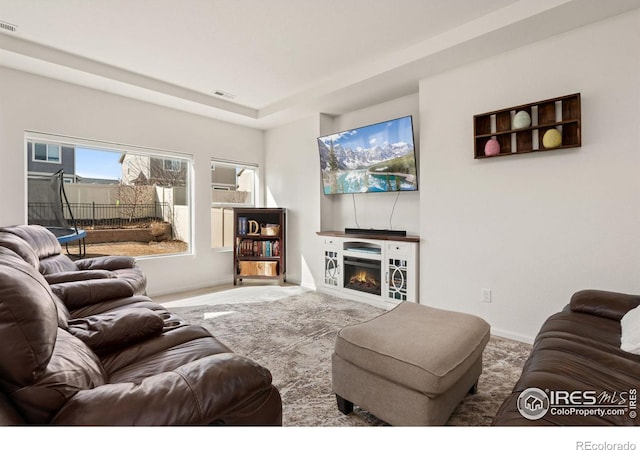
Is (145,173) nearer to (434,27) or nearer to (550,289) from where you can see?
(434,27)

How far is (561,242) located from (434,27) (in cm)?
203

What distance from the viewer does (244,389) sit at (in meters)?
0.99

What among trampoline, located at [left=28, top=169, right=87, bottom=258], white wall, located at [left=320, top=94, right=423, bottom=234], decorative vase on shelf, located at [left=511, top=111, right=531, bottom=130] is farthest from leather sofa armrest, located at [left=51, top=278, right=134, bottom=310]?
decorative vase on shelf, located at [left=511, top=111, right=531, bottom=130]

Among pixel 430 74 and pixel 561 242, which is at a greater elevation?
pixel 430 74

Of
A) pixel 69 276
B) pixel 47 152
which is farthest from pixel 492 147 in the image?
pixel 47 152

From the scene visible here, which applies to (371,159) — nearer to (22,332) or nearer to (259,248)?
(259,248)

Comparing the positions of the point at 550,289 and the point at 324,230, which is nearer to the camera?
the point at 550,289

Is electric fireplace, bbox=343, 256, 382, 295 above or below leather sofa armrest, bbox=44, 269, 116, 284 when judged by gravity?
below

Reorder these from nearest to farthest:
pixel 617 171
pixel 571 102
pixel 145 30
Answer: pixel 617 171 < pixel 571 102 < pixel 145 30

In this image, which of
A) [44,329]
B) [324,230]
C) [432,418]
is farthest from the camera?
[324,230]

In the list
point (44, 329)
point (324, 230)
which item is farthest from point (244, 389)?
point (324, 230)

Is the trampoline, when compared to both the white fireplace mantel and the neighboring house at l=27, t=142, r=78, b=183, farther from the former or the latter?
the white fireplace mantel

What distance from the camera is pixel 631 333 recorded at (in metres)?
1.48

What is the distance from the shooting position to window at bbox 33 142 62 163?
11.0ft
